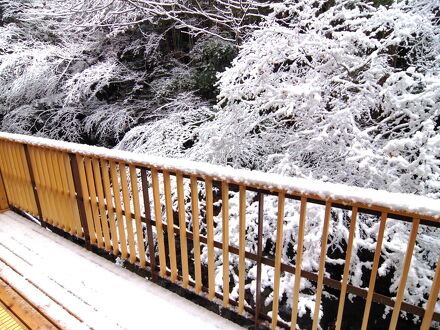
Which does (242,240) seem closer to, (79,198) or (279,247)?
(279,247)

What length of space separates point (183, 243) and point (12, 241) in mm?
2098

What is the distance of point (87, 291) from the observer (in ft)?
7.58

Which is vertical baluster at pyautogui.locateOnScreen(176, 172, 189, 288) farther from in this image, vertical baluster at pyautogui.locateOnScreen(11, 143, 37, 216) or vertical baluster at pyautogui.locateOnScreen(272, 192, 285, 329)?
vertical baluster at pyautogui.locateOnScreen(11, 143, 37, 216)

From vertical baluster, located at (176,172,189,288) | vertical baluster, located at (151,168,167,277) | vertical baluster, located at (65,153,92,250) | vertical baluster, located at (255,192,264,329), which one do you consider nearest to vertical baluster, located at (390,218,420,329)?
vertical baluster, located at (255,192,264,329)

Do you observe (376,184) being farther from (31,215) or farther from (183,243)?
(31,215)

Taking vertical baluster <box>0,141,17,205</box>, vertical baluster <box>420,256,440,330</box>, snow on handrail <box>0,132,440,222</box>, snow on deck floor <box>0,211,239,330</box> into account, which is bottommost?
snow on deck floor <box>0,211,239,330</box>

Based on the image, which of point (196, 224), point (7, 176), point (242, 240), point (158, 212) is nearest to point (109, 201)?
point (158, 212)

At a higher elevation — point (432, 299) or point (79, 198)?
point (432, 299)

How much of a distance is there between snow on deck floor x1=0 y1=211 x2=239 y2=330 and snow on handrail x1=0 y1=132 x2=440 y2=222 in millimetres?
1042

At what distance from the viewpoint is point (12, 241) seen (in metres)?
A: 3.02

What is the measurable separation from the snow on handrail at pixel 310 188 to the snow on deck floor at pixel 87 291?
3.42 ft

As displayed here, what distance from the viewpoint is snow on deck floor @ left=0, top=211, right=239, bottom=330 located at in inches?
Answer: 80.6

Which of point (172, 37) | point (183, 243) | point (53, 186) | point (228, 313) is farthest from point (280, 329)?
point (172, 37)

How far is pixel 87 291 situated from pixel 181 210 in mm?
1070
